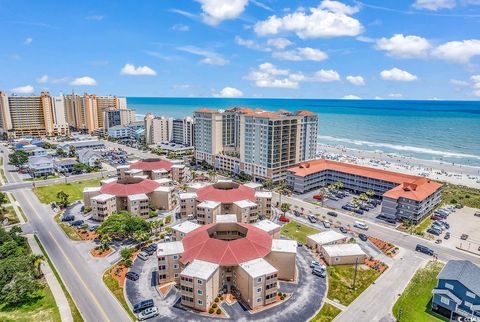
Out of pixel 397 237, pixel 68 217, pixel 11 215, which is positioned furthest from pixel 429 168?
pixel 11 215

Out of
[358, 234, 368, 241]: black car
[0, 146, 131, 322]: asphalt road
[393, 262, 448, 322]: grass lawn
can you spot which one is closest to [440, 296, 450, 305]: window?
[393, 262, 448, 322]: grass lawn

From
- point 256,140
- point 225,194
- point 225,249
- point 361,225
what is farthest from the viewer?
point 256,140

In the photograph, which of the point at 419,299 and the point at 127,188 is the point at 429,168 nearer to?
the point at 419,299

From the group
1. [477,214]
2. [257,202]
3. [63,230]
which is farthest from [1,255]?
[477,214]

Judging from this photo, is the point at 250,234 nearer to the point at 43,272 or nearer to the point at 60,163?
the point at 43,272

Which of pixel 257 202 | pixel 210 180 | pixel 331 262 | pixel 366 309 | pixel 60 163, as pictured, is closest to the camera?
pixel 366 309

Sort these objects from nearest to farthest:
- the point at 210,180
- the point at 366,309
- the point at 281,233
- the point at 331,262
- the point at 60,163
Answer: the point at 366,309
the point at 331,262
the point at 281,233
the point at 210,180
the point at 60,163
